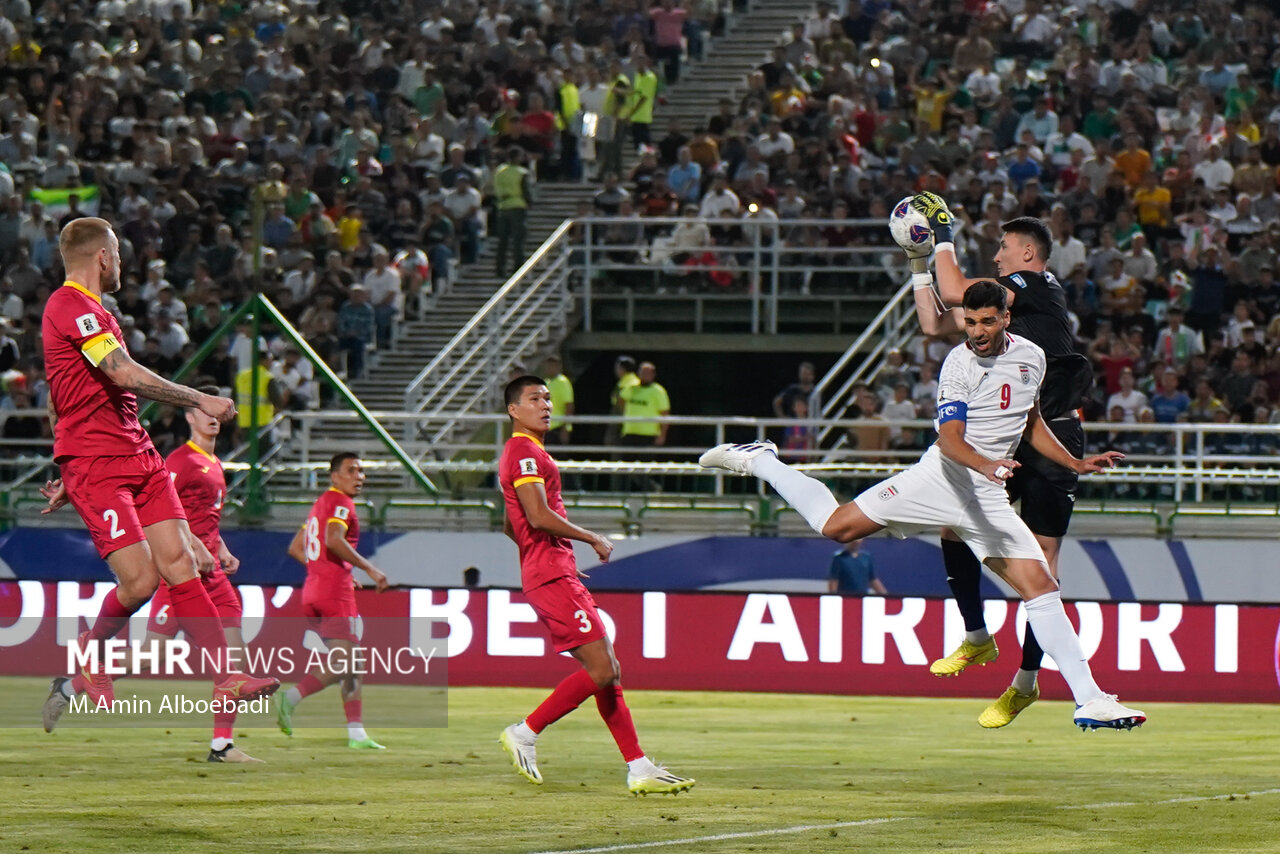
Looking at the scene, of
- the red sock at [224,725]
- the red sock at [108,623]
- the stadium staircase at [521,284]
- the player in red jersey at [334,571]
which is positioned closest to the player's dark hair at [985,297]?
the red sock at [108,623]

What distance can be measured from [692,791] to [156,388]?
12.4ft

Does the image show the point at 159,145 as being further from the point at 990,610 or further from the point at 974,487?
the point at 974,487

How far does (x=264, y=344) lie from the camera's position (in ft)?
79.7

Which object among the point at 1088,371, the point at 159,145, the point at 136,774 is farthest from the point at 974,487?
the point at 159,145

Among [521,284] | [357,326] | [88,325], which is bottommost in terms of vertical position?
[88,325]

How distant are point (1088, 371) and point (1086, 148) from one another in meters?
14.5

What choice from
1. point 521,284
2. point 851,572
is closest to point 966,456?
point 851,572

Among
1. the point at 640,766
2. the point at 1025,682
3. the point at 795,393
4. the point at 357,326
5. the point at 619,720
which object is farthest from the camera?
the point at 357,326

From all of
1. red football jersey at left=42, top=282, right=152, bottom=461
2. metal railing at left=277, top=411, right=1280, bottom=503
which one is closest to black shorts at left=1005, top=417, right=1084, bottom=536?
red football jersey at left=42, top=282, right=152, bottom=461

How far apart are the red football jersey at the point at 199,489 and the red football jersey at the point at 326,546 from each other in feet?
2.45

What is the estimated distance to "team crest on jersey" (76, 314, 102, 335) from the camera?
9797 mm

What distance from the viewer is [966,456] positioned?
381 inches

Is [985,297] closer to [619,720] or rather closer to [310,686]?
[619,720]

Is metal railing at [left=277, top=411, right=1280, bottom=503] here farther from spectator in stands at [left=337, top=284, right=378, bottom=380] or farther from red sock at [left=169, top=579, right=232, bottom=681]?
red sock at [left=169, top=579, right=232, bottom=681]
